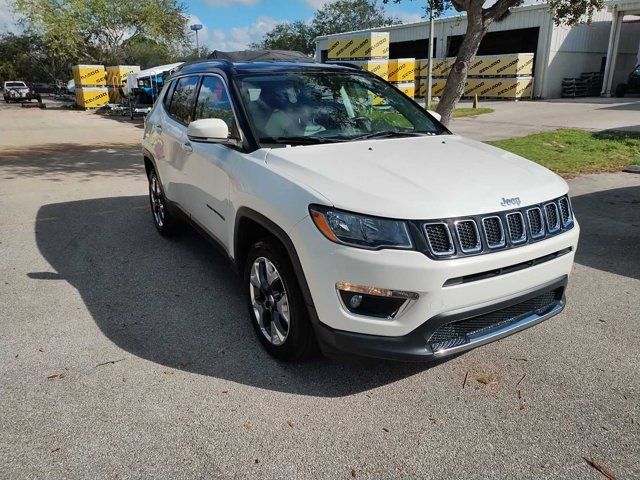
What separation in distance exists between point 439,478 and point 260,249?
1577mm

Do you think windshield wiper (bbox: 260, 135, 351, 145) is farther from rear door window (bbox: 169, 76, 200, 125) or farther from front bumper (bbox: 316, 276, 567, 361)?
rear door window (bbox: 169, 76, 200, 125)

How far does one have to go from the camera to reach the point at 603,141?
12406 millimetres

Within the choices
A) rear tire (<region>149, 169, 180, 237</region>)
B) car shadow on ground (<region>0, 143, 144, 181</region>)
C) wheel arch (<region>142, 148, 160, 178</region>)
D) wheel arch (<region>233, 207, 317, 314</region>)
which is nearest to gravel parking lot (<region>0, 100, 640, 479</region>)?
wheel arch (<region>233, 207, 317, 314</region>)

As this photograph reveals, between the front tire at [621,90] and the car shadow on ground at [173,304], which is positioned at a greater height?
the car shadow on ground at [173,304]

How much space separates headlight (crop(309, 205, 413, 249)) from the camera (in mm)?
2504

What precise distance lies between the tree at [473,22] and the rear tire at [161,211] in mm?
6216

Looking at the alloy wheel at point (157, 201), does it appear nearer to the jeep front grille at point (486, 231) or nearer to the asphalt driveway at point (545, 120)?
the jeep front grille at point (486, 231)

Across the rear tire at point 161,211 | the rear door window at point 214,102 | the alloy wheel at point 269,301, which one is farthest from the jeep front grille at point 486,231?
the rear tire at point 161,211

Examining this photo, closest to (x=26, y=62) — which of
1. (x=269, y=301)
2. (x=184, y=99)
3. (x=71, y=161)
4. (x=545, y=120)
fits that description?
(x=71, y=161)

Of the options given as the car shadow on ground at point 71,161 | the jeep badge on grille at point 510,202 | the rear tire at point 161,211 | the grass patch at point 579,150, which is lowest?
the grass patch at point 579,150

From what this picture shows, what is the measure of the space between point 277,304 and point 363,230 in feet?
2.97

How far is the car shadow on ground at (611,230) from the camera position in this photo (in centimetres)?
498

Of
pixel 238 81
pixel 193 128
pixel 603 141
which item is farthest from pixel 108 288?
pixel 603 141

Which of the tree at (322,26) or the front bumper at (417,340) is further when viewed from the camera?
the tree at (322,26)
